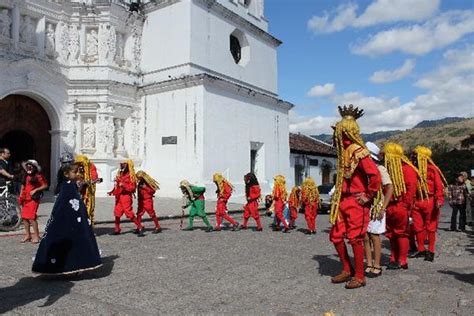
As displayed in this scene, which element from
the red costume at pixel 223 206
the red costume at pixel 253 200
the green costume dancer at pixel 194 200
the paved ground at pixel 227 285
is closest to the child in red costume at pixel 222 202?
the red costume at pixel 223 206

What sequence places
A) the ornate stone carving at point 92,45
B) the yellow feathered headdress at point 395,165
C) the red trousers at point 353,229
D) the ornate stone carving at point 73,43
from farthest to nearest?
the ornate stone carving at point 92,45 < the ornate stone carving at point 73,43 < the yellow feathered headdress at point 395,165 < the red trousers at point 353,229

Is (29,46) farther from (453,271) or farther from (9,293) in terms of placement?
(453,271)

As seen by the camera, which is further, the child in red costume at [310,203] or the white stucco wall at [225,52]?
the white stucco wall at [225,52]

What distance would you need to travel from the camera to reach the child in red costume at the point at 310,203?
419 inches

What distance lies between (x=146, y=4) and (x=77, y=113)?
6211 mm

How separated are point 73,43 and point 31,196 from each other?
12.1 meters

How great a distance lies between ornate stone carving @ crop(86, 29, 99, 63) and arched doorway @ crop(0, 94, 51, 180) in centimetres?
304

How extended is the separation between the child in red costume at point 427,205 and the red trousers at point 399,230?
0.84 m

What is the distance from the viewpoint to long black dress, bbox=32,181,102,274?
17.9 feet

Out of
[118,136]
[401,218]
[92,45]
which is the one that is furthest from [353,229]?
[92,45]

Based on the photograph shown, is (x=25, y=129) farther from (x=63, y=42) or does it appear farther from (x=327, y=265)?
(x=327, y=265)

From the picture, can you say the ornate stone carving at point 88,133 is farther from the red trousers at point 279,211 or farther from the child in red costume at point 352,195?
the child in red costume at point 352,195

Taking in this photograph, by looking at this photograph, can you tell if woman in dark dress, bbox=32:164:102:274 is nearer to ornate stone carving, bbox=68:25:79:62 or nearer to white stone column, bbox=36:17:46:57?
white stone column, bbox=36:17:46:57

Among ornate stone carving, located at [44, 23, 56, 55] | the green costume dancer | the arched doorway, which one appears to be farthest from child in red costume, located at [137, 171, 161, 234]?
ornate stone carving, located at [44, 23, 56, 55]
